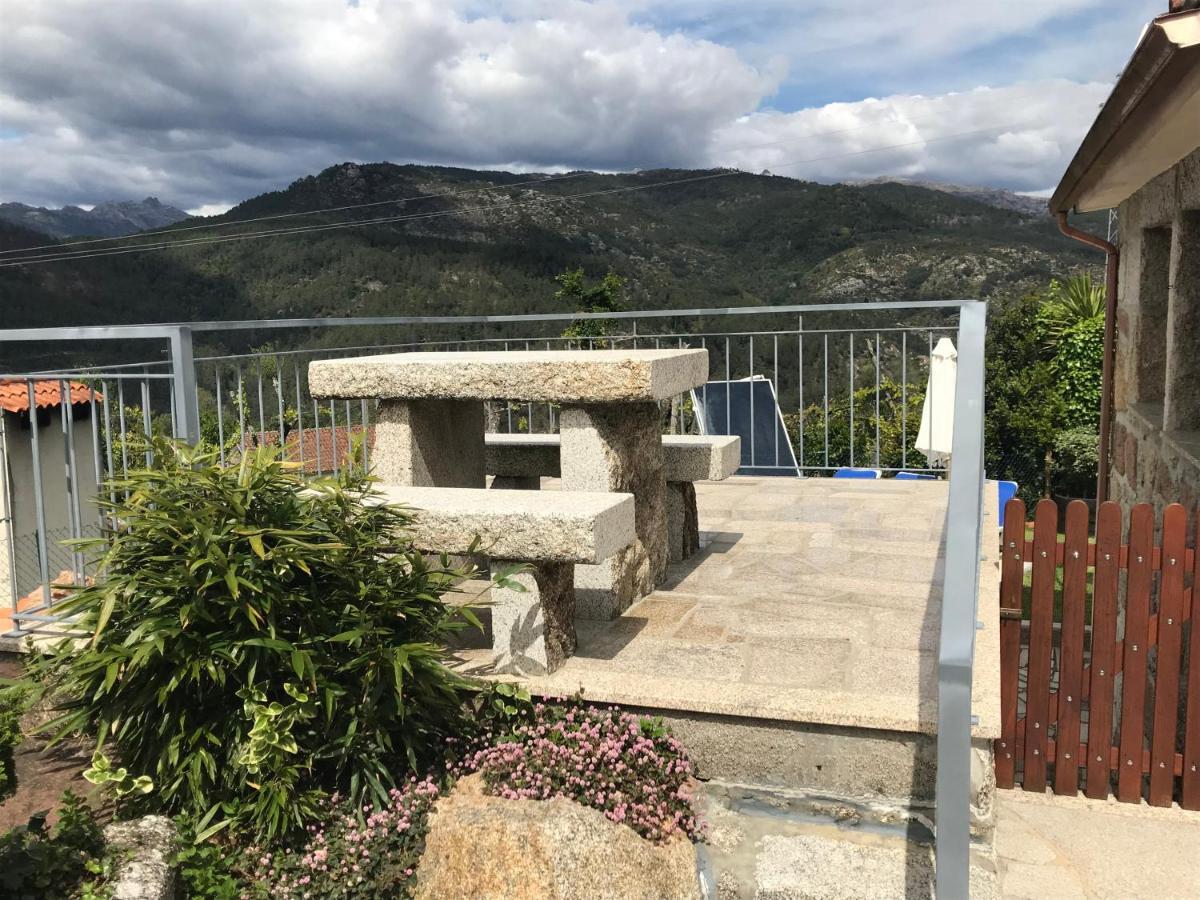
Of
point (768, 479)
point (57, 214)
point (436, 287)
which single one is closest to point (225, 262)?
point (436, 287)

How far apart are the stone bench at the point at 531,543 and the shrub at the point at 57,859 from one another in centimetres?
121

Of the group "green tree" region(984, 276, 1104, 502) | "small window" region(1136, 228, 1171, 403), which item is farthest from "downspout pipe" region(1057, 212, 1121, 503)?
"green tree" region(984, 276, 1104, 502)

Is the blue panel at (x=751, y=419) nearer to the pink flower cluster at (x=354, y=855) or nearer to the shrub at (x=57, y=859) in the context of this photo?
the pink flower cluster at (x=354, y=855)

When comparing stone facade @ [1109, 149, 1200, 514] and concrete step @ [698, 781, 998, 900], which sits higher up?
stone facade @ [1109, 149, 1200, 514]

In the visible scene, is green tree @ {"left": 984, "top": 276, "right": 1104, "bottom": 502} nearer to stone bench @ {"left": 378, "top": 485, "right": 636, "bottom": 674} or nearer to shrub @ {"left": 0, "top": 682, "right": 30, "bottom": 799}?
stone bench @ {"left": 378, "top": 485, "right": 636, "bottom": 674}

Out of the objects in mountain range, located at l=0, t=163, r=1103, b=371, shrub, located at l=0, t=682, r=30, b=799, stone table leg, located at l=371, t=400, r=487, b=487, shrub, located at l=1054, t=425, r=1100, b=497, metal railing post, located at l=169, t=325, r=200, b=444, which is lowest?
shrub, located at l=1054, t=425, r=1100, b=497

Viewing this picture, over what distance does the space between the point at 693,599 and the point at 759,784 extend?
1.23 metres

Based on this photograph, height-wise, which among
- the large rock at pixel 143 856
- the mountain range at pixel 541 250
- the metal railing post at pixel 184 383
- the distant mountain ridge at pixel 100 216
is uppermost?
the distant mountain ridge at pixel 100 216

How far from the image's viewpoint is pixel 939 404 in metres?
8.12

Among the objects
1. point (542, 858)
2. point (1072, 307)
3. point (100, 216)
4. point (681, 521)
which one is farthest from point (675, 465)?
point (100, 216)

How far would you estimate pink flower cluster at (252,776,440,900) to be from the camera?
2.57 m

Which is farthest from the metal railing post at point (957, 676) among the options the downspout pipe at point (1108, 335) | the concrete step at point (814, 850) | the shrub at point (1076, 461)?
the shrub at point (1076, 461)

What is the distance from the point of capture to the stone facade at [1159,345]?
5.22 meters

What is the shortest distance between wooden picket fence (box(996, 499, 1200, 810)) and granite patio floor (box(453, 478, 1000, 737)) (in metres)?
0.28
